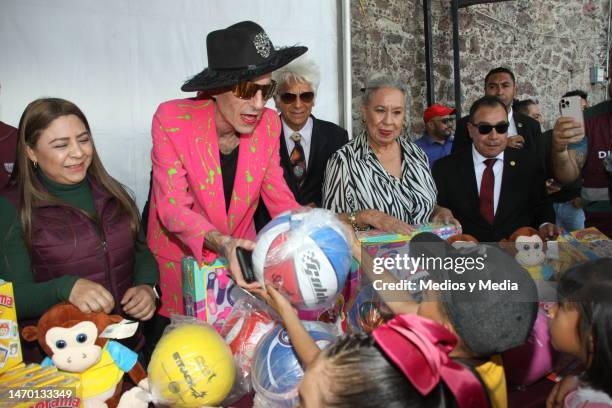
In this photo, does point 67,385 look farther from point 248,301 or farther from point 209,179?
point 209,179

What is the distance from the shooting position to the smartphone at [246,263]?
71.8 inches

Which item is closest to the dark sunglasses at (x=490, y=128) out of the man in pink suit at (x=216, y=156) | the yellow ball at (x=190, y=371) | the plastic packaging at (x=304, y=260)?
the man in pink suit at (x=216, y=156)

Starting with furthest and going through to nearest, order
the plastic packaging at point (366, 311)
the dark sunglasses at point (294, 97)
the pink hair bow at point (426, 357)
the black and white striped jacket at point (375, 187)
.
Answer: the dark sunglasses at point (294, 97) → the black and white striped jacket at point (375, 187) → the plastic packaging at point (366, 311) → the pink hair bow at point (426, 357)

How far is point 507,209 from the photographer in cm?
317

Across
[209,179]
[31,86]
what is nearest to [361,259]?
[209,179]

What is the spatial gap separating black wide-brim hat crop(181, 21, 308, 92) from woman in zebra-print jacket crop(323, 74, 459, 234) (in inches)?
33.5

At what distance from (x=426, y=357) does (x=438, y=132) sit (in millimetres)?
4756

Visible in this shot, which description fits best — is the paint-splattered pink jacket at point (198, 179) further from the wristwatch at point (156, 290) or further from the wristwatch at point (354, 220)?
the wristwatch at point (354, 220)

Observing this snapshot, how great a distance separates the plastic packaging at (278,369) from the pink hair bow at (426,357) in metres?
0.52

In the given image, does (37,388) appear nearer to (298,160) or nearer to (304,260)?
(304,260)

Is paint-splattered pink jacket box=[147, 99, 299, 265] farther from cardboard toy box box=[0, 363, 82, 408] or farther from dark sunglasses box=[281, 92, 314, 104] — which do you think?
dark sunglasses box=[281, 92, 314, 104]

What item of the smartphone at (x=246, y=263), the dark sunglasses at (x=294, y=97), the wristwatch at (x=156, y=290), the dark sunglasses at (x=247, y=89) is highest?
the dark sunglasses at (x=294, y=97)

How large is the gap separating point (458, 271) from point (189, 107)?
1.39 m

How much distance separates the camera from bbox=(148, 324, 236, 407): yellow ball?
166 centimetres
